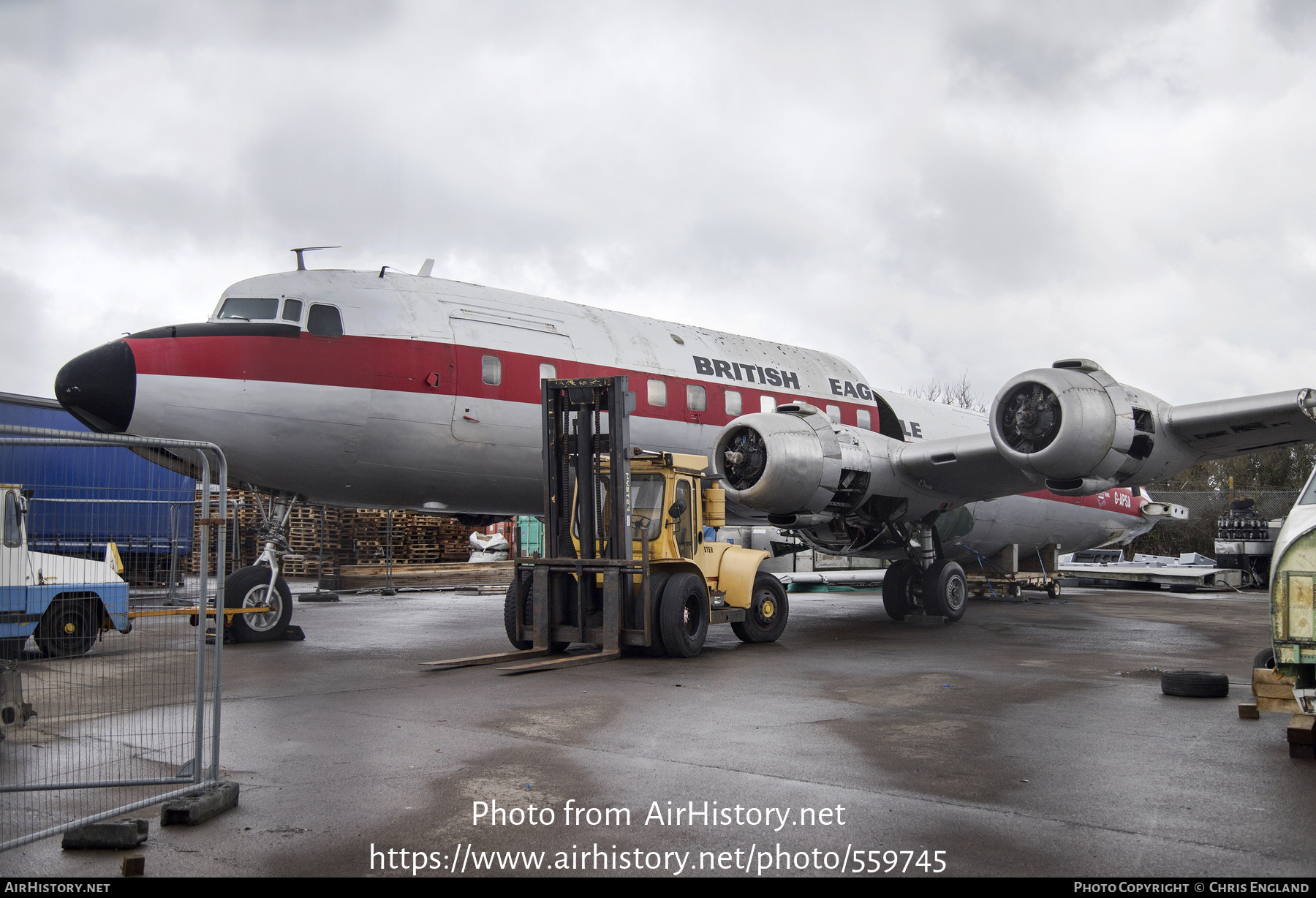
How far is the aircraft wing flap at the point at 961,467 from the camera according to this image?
13320mm

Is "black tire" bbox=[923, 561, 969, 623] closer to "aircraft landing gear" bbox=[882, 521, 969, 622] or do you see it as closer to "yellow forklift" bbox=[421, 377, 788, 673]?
"aircraft landing gear" bbox=[882, 521, 969, 622]

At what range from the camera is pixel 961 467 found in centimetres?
1361

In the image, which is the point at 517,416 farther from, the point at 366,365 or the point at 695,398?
the point at 695,398

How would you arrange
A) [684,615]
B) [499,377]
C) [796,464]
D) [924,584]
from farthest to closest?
[924,584] < [499,377] < [796,464] < [684,615]

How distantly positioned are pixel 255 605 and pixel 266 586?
29cm

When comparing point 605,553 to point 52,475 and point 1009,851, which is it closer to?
point 52,475

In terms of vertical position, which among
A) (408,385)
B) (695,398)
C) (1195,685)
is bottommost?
(1195,685)

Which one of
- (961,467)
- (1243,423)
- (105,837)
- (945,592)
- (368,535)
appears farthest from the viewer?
(368,535)

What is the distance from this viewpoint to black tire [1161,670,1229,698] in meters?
7.85

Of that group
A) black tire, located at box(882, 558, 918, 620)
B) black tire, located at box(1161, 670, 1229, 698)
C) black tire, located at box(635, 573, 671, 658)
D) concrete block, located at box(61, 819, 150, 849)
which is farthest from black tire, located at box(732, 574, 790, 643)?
concrete block, located at box(61, 819, 150, 849)

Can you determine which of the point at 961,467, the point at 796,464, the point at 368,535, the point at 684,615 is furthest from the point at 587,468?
the point at 368,535

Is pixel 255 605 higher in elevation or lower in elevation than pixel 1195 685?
higher

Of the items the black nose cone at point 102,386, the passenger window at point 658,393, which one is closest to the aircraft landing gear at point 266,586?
the black nose cone at point 102,386

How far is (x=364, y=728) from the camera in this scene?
659 cm
